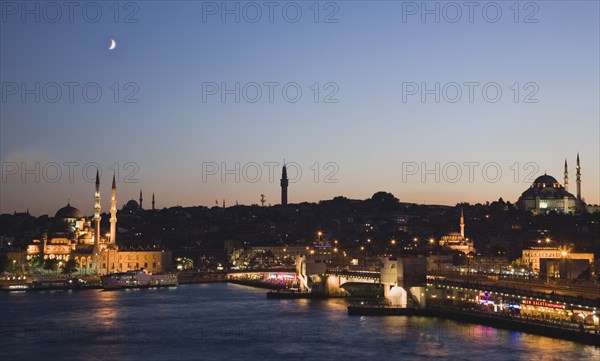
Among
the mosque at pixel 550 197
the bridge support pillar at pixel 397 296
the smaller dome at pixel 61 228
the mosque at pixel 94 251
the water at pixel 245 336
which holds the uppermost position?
the mosque at pixel 550 197

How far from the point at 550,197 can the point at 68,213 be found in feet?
149

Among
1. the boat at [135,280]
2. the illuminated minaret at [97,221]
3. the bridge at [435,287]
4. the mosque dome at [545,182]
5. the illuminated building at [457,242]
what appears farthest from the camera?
the mosque dome at [545,182]

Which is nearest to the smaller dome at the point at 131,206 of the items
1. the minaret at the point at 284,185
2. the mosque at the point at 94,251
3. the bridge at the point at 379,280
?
the minaret at the point at 284,185

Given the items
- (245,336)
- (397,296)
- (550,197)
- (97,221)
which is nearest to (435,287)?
(397,296)

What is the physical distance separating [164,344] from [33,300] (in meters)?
18.8

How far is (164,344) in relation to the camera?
79.7 ft

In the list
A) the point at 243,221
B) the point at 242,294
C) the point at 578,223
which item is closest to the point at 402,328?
the point at 242,294

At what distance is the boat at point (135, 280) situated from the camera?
51281 mm

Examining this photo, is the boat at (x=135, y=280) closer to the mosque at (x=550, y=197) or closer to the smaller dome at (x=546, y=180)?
the mosque at (x=550, y=197)

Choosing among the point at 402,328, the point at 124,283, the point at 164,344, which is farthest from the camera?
the point at 124,283

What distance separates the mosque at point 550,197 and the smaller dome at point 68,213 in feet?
141

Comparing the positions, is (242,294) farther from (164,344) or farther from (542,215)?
(542,215)

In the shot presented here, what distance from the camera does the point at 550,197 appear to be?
285ft

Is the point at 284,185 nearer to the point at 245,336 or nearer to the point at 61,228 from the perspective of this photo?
the point at 61,228
